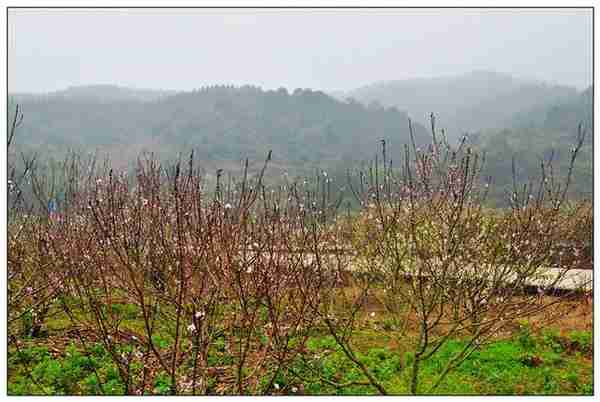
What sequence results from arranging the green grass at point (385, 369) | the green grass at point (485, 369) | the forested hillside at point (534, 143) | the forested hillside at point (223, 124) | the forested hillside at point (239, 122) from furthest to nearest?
the forested hillside at point (223, 124) < the forested hillside at point (239, 122) < the forested hillside at point (534, 143) < the green grass at point (485, 369) < the green grass at point (385, 369)

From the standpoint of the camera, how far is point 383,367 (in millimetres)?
5914

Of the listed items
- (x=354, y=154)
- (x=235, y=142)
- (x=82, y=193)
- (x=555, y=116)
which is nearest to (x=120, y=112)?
(x=235, y=142)

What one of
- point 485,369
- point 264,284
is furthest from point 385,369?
point 264,284

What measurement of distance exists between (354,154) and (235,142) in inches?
623

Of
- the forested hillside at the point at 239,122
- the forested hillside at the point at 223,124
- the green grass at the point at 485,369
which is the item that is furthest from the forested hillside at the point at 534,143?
the green grass at the point at 485,369

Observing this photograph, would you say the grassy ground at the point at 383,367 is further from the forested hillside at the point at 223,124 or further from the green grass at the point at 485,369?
the forested hillside at the point at 223,124

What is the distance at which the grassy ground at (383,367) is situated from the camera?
5.05 meters

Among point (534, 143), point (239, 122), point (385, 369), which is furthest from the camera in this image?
point (239, 122)

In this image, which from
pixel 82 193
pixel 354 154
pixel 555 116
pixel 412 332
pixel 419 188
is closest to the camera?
pixel 419 188

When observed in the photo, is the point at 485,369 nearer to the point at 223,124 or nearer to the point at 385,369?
the point at 385,369

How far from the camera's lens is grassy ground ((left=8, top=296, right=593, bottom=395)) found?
5.05m

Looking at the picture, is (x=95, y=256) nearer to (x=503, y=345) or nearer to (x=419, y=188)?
(x=419, y=188)

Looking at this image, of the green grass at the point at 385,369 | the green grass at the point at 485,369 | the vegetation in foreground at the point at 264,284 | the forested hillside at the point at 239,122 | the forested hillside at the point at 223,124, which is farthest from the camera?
the forested hillside at the point at 223,124

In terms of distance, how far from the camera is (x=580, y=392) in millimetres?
5488
